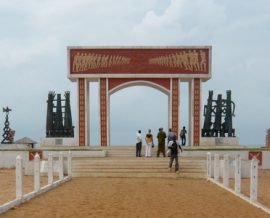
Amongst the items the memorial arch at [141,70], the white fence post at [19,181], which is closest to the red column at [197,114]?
the memorial arch at [141,70]

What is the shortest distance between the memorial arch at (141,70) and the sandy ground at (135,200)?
1488 cm

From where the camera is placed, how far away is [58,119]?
112ft

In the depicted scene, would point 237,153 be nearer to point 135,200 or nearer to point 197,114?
point 197,114

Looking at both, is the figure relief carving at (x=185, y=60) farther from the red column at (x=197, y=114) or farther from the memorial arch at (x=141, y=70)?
the red column at (x=197, y=114)

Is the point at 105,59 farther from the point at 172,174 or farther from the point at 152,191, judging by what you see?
the point at 152,191

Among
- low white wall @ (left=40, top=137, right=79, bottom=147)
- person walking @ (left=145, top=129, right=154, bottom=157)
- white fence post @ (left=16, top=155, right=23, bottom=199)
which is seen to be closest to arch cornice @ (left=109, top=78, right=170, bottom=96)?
low white wall @ (left=40, top=137, right=79, bottom=147)

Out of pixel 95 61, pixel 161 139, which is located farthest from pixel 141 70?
pixel 161 139

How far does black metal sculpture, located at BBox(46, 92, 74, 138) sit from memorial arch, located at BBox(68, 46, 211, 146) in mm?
1483

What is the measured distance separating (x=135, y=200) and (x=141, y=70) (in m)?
20.9

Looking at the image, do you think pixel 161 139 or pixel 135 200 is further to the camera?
pixel 161 139

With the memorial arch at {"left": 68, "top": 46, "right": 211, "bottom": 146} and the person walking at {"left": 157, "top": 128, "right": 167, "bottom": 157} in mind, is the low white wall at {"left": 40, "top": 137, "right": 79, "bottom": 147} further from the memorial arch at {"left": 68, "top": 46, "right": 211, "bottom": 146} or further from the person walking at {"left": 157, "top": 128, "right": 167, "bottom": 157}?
the person walking at {"left": 157, "top": 128, "right": 167, "bottom": 157}

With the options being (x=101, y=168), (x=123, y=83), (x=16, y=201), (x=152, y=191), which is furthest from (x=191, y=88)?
(x=16, y=201)

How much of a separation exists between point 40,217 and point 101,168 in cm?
1175

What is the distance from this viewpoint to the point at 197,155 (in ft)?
85.9
